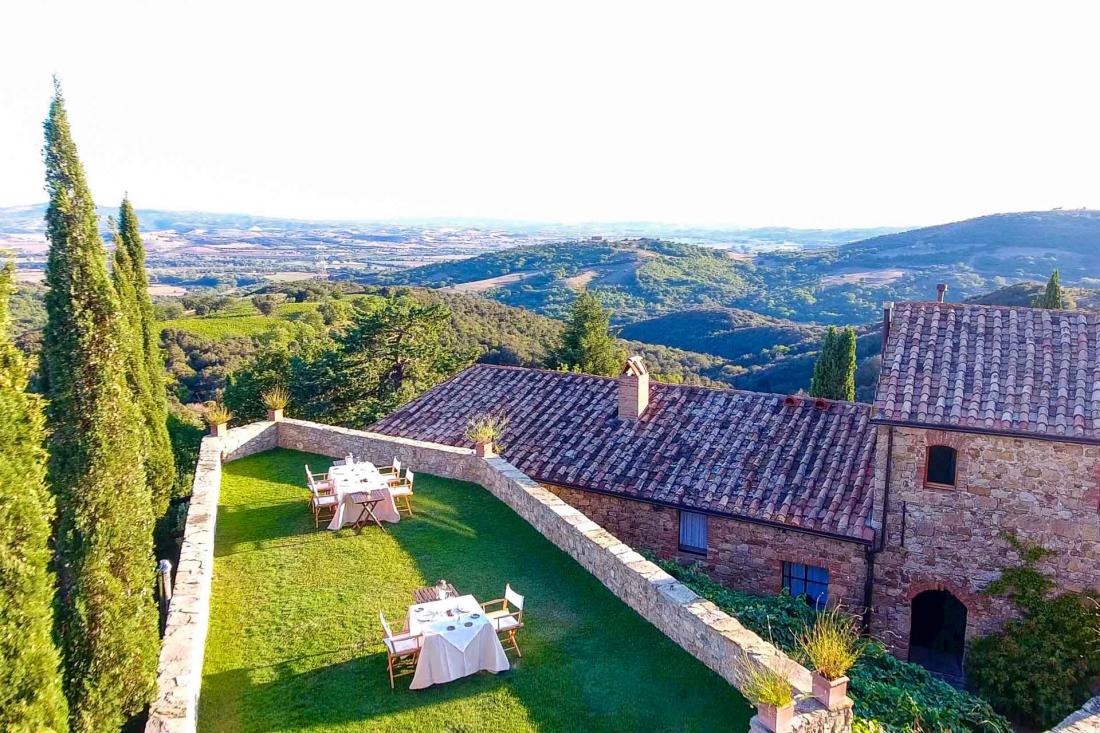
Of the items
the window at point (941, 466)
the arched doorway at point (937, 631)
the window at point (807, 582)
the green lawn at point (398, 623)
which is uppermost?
the window at point (941, 466)

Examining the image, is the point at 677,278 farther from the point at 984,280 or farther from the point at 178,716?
the point at 178,716

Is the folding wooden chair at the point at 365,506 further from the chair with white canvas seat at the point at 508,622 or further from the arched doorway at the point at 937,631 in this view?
the arched doorway at the point at 937,631

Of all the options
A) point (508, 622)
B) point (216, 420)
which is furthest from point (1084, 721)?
point (216, 420)

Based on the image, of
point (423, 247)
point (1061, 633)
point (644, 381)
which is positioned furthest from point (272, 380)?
point (423, 247)

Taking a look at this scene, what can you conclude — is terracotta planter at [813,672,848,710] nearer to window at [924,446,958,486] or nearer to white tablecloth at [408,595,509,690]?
white tablecloth at [408,595,509,690]

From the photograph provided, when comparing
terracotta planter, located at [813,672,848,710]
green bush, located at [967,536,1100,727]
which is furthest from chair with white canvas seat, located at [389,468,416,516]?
green bush, located at [967,536,1100,727]

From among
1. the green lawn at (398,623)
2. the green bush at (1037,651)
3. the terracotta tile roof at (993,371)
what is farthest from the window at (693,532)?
the green bush at (1037,651)
